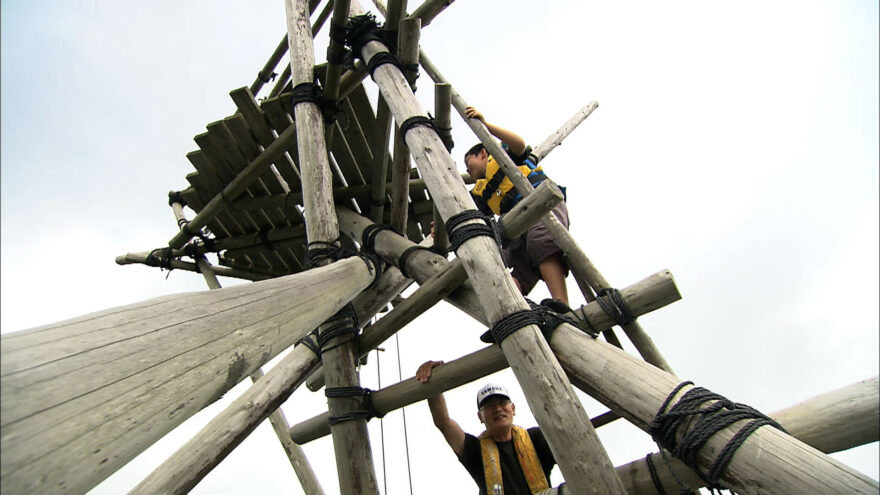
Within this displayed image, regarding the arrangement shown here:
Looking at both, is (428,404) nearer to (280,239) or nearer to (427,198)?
(427,198)

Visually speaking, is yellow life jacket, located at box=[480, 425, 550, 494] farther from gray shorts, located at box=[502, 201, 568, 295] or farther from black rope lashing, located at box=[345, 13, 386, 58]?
black rope lashing, located at box=[345, 13, 386, 58]

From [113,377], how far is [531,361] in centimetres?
134

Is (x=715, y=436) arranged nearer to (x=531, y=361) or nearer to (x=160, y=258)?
(x=531, y=361)

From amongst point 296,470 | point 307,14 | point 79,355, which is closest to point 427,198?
point 307,14

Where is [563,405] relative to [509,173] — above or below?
below

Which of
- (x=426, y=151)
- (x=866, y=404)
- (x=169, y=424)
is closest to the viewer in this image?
(x=169, y=424)

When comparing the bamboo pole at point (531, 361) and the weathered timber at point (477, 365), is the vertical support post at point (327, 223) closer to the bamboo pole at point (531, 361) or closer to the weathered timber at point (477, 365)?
the weathered timber at point (477, 365)

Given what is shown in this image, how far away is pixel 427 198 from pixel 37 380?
170 inches

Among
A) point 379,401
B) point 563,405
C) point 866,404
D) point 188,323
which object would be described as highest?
point 379,401

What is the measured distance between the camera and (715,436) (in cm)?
150

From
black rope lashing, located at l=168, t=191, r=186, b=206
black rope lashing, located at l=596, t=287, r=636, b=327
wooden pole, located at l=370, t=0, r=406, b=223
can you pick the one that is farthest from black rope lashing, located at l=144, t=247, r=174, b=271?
black rope lashing, located at l=596, t=287, r=636, b=327

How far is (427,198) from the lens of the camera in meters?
4.92

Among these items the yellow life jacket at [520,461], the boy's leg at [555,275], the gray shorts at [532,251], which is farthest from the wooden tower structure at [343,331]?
the yellow life jacket at [520,461]

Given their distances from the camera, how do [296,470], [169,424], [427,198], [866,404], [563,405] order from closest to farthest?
1. [169,424]
2. [866,404]
3. [563,405]
4. [296,470]
5. [427,198]
